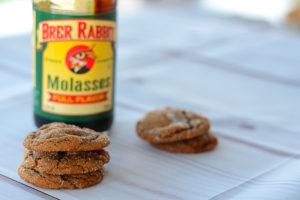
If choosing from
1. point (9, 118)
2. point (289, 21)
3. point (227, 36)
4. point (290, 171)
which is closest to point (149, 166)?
point (290, 171)

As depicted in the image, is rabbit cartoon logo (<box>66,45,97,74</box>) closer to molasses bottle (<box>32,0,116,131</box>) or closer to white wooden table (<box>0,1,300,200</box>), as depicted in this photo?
molasses bottle (<box>32,0,116,131</box>)

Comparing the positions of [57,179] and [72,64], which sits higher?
[72,64]

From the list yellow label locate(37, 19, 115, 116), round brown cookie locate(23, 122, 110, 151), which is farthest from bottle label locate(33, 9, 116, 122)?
round brown cookie locate(23, 122, 110, 151)

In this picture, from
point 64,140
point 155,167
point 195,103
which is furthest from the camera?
point 195,103

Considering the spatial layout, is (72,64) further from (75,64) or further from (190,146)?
(190,146)

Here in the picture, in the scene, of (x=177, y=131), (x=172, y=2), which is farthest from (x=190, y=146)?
(x=172, y=2)

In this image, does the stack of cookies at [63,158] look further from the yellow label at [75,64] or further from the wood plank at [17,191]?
the yellow label at [75,64]
